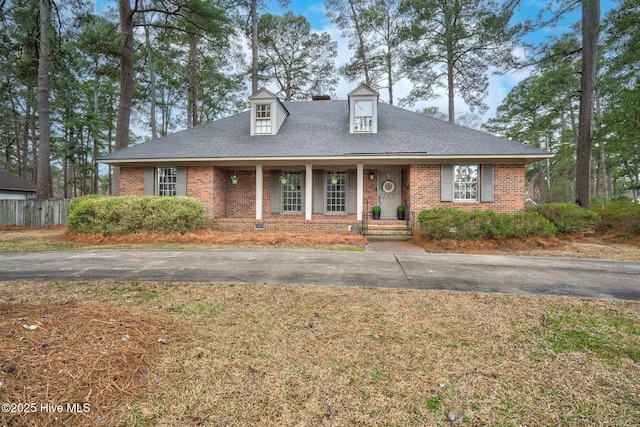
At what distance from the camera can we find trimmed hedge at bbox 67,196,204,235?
9617 mm

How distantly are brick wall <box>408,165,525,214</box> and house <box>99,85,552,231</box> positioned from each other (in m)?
0.04

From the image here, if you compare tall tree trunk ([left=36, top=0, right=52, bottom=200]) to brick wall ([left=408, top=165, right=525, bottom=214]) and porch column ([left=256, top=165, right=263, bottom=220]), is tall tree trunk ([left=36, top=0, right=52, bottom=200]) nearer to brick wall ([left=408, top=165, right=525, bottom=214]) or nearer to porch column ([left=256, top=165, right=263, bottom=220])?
porch column ([left=256, top=165, right=263, bottom=220])

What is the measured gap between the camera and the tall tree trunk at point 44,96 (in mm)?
13633

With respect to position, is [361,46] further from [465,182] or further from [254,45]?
[465,182]

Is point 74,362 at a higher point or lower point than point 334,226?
lower

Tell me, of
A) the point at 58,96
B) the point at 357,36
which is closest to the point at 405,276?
the point at 357,36

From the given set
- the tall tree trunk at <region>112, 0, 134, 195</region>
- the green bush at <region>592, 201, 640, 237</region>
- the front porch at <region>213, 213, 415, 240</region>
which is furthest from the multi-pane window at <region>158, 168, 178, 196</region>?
the green bush at <region>592, 201, 640, 237</region>

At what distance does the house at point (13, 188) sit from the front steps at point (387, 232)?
89.2ft

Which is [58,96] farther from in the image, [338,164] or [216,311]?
[216,311]

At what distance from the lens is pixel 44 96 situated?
1443 centimetres

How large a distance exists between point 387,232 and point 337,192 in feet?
11.4

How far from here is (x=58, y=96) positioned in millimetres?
24078

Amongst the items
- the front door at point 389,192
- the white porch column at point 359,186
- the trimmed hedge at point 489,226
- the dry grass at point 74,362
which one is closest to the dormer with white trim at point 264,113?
the white porch column at point 359,186

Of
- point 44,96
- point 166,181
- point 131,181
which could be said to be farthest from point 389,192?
point 44,96
